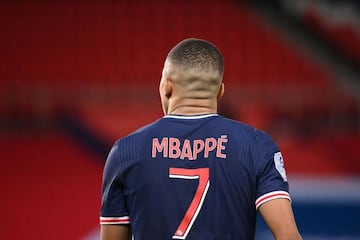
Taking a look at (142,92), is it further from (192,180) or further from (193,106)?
(192,180)

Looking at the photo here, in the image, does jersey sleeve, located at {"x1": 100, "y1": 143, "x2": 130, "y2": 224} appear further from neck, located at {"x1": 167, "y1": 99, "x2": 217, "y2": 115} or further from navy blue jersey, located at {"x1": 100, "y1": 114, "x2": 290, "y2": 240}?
neck, located at {"x1": 167, "y1": 99, "x2": 217, "y2": 115}

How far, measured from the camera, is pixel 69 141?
28.9 feet

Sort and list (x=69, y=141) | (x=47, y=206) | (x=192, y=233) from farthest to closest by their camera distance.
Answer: (x=69, y=141) → (x=47, y=206) → (x=192, y=233)

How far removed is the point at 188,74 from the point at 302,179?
217 inches

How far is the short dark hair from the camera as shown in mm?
2980

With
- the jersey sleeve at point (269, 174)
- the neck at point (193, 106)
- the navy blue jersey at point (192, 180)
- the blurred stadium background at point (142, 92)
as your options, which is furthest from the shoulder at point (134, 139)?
the blurred stadium background at point (142, 92)

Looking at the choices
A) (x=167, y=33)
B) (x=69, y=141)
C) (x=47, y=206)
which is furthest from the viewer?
(x=167, y=33)

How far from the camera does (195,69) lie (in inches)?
117

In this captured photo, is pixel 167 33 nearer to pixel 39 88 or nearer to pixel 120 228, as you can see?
pixel 39 88

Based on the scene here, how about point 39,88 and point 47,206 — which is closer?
point 47,206

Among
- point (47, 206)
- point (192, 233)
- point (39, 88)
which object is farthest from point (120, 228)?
point (39, 88)

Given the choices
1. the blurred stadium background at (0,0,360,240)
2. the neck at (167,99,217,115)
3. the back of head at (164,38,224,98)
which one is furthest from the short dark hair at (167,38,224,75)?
the blurred stadium background at (0,0,360,240)

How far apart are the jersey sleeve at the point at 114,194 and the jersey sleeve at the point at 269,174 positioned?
1.39 feet

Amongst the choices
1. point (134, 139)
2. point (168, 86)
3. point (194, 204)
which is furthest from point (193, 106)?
point (194, 204)
